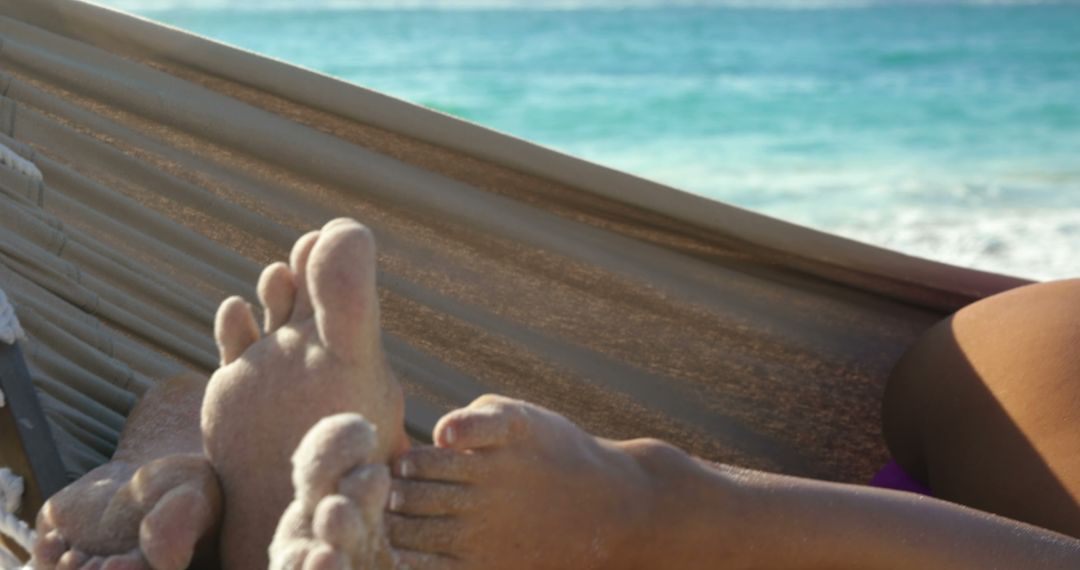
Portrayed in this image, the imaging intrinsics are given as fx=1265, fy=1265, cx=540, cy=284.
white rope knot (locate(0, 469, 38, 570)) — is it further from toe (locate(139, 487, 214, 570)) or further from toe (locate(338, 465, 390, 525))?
toe (locate(338, 465, 390, 525))

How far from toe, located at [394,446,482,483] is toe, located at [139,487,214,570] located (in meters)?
0.13

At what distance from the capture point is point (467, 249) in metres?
1.48

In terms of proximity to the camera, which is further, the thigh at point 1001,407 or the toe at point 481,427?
the thigh at point 1001,407

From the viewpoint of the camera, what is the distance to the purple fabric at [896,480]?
1418 mm

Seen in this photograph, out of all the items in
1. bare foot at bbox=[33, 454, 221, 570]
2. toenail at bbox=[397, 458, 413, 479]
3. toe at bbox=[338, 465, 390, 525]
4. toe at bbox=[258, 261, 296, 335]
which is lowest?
bare foot at bbox=[33, 454, 221, 570]

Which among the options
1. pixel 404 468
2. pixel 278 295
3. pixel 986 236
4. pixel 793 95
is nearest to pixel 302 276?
pixel 278 295

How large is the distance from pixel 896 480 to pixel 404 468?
31.9 inches

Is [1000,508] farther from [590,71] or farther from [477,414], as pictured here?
[590,71]

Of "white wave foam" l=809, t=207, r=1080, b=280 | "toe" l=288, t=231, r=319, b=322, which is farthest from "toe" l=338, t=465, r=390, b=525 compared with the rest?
"white wave foam" l=809, t=207, r=1080, b=280

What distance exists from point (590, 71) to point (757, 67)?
1583 mm

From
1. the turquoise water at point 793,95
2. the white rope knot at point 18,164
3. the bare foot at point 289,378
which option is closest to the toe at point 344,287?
the bare foot at point 289,378

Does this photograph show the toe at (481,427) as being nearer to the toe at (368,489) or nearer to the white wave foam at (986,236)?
the toe at (368,489)

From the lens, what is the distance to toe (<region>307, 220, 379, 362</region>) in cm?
78

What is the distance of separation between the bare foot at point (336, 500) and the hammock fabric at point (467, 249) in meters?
0.57
